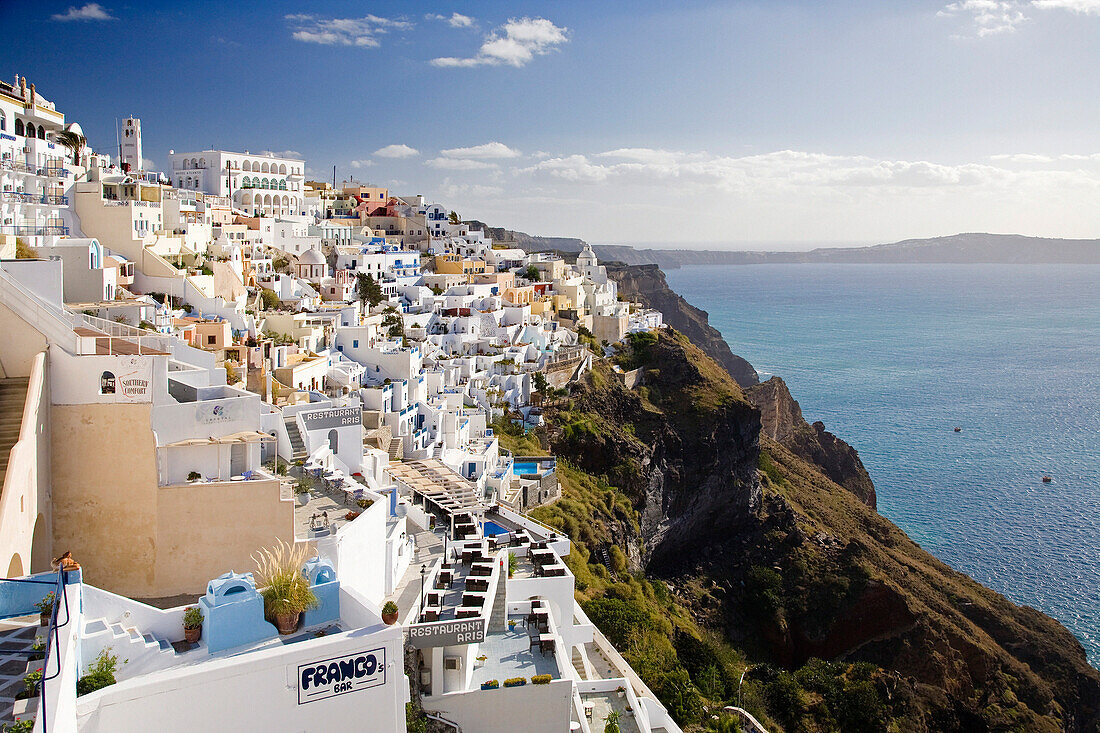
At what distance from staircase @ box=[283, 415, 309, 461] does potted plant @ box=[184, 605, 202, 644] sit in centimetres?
801

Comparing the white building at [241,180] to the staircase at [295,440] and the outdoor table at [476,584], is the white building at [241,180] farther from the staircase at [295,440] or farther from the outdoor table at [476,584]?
the outdoor table at [476,584]

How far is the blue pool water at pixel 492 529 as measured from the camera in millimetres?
20773

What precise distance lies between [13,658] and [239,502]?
187 inches

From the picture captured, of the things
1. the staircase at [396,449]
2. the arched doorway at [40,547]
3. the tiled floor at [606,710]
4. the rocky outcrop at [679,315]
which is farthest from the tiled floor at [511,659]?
the rocky outcrop at [679,315]

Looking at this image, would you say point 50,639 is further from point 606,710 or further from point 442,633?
point 606,710

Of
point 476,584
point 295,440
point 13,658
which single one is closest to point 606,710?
point 476,584

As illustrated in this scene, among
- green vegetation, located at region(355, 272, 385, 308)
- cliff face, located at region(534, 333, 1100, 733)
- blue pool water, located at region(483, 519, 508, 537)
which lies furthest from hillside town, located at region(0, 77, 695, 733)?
cliff face, located at region(534, 333, 1100, 733)

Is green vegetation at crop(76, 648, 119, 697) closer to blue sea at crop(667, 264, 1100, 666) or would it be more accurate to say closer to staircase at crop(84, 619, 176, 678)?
staircase at crop(84, 619, 176, 678)

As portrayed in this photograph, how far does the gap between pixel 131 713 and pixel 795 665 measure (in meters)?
33.7

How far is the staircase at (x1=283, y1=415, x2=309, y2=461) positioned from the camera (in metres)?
16.6

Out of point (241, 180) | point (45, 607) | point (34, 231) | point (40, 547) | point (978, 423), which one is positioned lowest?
point (978, 423)

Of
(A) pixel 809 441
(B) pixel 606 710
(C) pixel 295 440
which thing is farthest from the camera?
(A) pixel 809 441

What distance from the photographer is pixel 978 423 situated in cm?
7038

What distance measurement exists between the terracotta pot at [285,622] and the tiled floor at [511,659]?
512 centimetres
